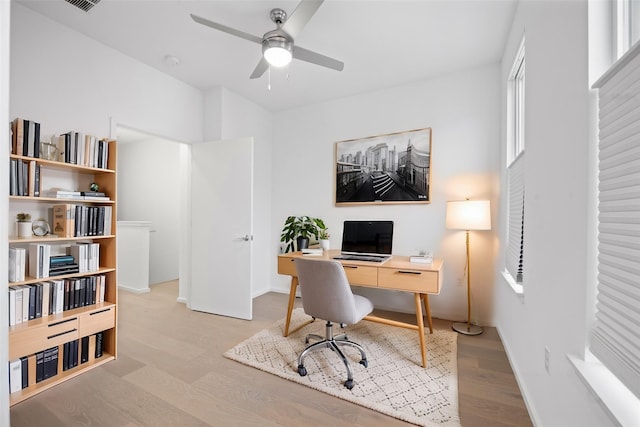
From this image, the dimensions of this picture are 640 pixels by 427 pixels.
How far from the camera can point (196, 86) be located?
354 cm

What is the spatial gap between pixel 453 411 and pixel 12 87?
380cm

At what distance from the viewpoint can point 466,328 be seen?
113 inches

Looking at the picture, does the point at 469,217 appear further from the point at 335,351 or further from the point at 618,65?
the point at 618,65

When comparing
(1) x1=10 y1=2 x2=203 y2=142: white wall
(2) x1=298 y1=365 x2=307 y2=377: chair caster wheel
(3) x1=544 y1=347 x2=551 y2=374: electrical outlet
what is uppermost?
(1) x1=10 y1=2 x2=203 y2=142: white wall

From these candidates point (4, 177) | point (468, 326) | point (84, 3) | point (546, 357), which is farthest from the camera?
point (468, 326)

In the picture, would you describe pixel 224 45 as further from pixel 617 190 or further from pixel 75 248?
pixel 617 190

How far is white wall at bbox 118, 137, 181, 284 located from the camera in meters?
5.01

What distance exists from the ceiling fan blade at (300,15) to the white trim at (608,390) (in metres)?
2.12

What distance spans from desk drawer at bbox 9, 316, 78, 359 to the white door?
1.43 m

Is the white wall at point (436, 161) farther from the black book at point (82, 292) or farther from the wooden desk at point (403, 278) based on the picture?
the black book at point (82, 292)

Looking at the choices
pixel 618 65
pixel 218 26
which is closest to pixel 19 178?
pixel 218 26

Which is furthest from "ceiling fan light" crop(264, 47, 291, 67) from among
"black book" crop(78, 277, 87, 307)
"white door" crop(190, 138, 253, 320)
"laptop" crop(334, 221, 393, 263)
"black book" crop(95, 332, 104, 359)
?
"black book" crop(95, 332, 104, 359)

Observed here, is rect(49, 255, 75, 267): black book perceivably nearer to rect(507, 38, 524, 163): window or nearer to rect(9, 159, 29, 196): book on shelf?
rect(9, 159, 29, 196): book on shelf

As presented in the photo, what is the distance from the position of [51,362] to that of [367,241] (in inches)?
107
